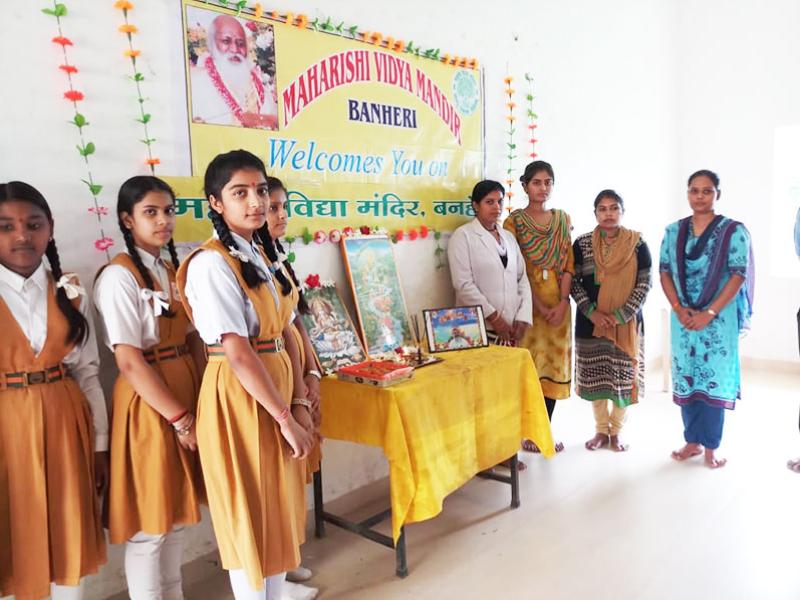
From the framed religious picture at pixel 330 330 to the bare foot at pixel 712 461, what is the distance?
6.78 ft

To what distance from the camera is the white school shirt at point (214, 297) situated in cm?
176

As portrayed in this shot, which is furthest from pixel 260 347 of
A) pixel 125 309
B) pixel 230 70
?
pixel 230 70

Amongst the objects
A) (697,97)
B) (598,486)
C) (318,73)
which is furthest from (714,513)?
(697,97)

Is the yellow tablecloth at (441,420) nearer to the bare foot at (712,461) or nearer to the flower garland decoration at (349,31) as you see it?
the bare foot at (712,461)

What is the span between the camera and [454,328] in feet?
10.2

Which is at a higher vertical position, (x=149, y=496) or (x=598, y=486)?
(x=149, y=496)

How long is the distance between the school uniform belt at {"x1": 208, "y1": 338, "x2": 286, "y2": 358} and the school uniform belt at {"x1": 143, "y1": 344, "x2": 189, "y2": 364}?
0.26 m

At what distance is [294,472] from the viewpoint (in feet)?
6.56

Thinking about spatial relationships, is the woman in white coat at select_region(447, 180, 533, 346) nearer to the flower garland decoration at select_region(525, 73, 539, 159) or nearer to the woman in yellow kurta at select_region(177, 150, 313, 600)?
the flower garland decoration at select_region(525, 73, 539, 159)

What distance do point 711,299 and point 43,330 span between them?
3.14 metres

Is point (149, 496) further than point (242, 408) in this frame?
Yes

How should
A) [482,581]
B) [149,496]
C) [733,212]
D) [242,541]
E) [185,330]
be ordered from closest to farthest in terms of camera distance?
[242,541]
[149,496]
[185,330]
[482,581]
[733,212]

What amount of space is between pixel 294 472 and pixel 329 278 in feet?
3.89

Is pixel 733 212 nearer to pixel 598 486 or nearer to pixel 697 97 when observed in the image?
pixel 697 97
